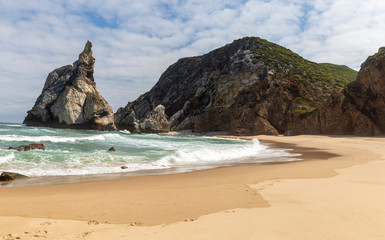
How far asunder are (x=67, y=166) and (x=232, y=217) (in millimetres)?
8748

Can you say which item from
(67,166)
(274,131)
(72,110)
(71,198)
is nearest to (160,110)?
(72,110)

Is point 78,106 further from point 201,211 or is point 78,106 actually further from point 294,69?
point 201,211

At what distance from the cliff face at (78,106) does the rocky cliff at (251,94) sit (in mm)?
5979

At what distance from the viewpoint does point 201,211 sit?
4422mm

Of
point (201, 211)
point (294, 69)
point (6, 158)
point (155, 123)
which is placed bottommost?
point (201, 211)

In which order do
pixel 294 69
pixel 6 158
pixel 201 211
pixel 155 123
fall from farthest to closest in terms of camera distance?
1. pixel 155 123
2. pixel 294 69
3. pixel 6 158
4. pixel 201 211

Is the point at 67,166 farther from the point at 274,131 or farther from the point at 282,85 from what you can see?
the point at 282,85

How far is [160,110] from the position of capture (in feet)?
199

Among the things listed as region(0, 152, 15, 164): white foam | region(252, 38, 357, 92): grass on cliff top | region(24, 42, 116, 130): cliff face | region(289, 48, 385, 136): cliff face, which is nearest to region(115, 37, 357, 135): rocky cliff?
region(252, 38, 357, 92): grass on cliff top

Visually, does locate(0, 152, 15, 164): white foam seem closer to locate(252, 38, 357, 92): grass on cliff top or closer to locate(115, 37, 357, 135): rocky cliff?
locate(115, 37, 357, 135): rocky cliff

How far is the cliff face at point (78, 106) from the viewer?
53.6m

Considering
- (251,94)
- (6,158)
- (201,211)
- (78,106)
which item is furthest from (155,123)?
(201,211)

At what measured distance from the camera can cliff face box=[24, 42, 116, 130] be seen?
2109 inches

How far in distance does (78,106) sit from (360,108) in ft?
175
